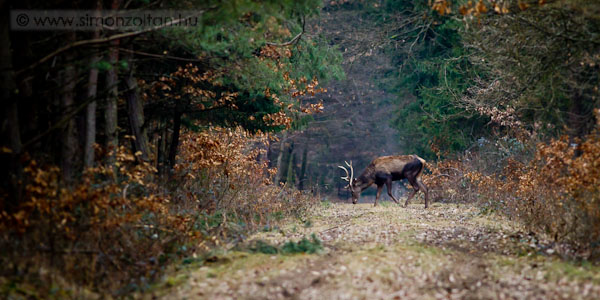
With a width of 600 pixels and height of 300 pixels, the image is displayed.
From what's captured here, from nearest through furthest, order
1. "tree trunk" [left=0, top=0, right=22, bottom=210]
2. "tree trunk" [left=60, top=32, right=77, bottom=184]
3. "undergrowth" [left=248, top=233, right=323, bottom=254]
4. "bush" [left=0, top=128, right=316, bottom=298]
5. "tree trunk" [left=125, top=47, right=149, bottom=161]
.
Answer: "bush" [left=0, top=128, right=316, bottom=298] < "tree trunk" [left=0, top=0, right=22, bottom=210] < "tree trunk" [left=60, top=32, right=77, bottom=184] < "undergrowth" [left=248, top=233, right=323, bottom=254] < "tree trunk" [left=125, top=47, right=149, bottom=161]

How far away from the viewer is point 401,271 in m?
7.85

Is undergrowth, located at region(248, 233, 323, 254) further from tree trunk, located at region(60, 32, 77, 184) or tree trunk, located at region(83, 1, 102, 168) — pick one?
tree trunk, located at region(60, 32, 77, 184)

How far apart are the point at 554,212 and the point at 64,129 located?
25.8ft

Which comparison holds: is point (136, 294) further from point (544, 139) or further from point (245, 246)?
point (544, 139)

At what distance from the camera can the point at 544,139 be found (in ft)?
46.5

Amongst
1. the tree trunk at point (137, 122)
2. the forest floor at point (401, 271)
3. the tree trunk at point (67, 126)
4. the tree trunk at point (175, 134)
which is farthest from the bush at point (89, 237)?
the tree trunk at point (175, 134)

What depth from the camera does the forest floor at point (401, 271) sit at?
273 inches

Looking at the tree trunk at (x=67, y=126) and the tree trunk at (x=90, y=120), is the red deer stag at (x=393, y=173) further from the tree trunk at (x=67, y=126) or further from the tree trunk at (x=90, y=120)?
the tree trunk at (x=67, y=126)

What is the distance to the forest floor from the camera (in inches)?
273

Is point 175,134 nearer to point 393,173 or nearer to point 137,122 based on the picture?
point 137,122

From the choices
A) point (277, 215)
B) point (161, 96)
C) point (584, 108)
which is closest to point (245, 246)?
point (277, 215)

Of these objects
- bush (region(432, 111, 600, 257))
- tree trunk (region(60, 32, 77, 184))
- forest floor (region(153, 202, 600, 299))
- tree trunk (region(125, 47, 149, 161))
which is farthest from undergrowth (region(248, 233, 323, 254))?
bush (region(432, 111, 600, 257))

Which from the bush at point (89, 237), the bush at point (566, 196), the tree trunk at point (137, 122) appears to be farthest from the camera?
the tree trunk at point (137, 122)

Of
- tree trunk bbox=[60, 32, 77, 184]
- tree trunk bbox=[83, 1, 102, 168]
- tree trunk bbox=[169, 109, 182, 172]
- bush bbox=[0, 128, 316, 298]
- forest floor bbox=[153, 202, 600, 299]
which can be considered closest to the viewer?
bush bbox=[0, 128, 316, 298]
